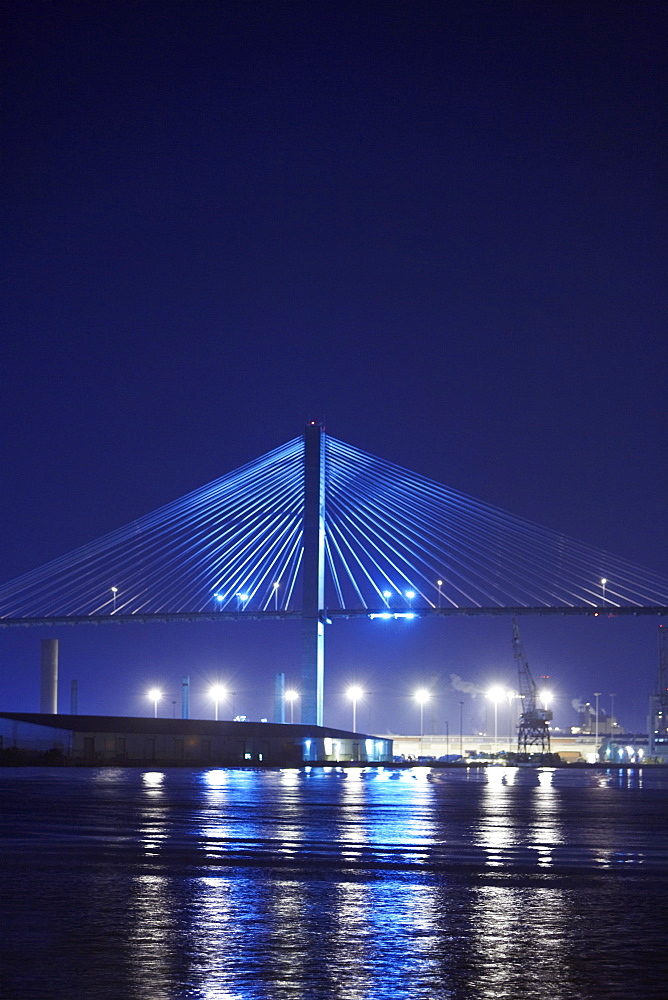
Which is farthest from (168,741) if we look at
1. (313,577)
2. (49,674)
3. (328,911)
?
(328,911)

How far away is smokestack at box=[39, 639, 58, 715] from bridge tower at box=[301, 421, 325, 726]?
118 feet

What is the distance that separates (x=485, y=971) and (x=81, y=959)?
2496 millimetres

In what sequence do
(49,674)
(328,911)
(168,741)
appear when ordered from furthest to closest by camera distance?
1. (49,674)
2. (168,741)
3. (328,911)

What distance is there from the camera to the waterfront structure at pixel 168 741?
221 feet

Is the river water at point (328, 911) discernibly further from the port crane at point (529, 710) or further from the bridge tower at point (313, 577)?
the port crane at point (529, 710)

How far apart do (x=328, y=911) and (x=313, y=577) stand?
243 feet

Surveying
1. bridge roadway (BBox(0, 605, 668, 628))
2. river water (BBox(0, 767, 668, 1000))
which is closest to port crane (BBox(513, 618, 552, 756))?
bridge roadway (BBox(0, 605, 668, 628))

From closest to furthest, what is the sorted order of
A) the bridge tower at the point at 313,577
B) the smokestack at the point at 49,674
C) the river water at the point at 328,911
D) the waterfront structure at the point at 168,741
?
the river water at the point at 328,911
the waterfront structure at the point at 168,741
the bridge tower at the point at 313,577
the smokestack at the point at 49,674

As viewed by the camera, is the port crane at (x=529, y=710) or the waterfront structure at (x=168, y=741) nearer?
the waterfront structure at (x=168, y=741)

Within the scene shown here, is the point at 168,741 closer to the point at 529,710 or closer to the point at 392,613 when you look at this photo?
the point at 392,613

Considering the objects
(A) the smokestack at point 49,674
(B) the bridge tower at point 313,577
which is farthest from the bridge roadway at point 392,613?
(A) the smokestack at point 49,674

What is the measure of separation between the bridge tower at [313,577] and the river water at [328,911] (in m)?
60.9

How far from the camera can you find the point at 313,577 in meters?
83.6

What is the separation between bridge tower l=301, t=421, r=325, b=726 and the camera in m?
80.9
